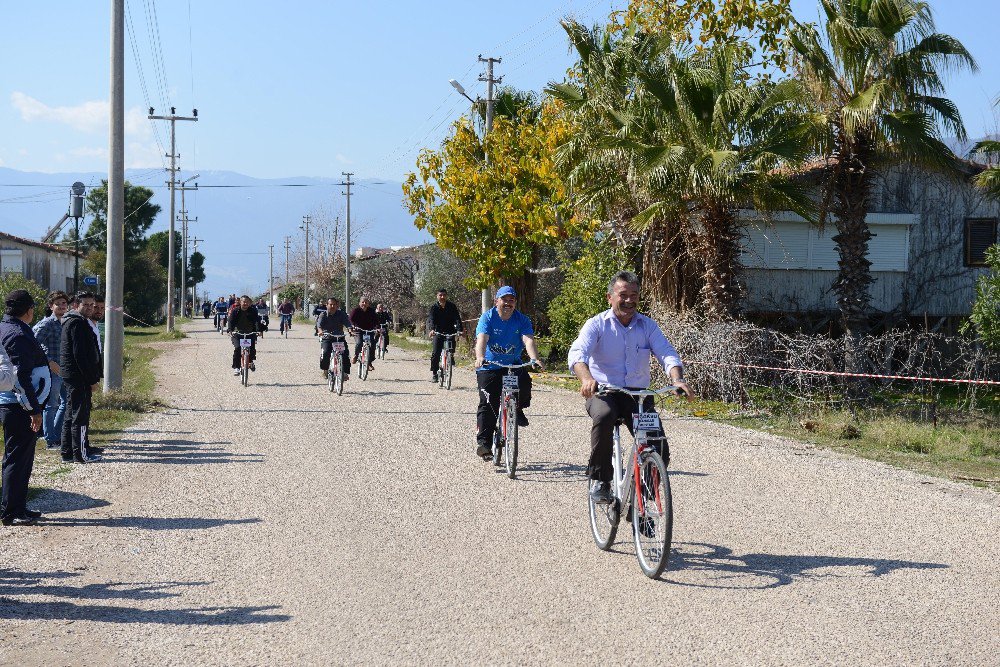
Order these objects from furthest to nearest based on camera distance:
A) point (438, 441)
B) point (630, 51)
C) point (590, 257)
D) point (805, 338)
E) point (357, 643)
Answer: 1. point (590, 257)
2. point (630, 51)
3. point (805, 338)
4. point (438, 441)
5. point (357, 643)

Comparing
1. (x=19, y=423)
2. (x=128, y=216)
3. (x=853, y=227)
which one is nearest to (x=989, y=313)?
(x=853, y=227)

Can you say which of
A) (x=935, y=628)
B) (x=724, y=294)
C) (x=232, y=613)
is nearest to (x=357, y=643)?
(x=232, y=613)

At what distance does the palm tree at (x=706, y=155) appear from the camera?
18.3 m

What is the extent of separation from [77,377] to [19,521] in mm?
3398

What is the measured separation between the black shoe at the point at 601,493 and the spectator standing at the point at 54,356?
677 cm

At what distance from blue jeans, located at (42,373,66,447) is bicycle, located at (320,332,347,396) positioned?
7.14 meters

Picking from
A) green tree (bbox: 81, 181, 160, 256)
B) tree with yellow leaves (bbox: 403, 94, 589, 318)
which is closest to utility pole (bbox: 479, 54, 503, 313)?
tree with yellow leaves (bbox: 403, 94, 589, 318)

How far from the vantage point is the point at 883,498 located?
9477 mm

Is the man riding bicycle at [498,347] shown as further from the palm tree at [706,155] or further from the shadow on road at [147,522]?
the palm tree at [706,155]

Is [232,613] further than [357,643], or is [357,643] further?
[232,613]

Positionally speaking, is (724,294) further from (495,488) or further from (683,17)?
(495,488)

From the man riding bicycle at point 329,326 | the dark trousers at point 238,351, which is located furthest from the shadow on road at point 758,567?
the dark trousers at point 238,351

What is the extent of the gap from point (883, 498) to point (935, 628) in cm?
411

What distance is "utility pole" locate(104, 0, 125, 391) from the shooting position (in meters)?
17.8
